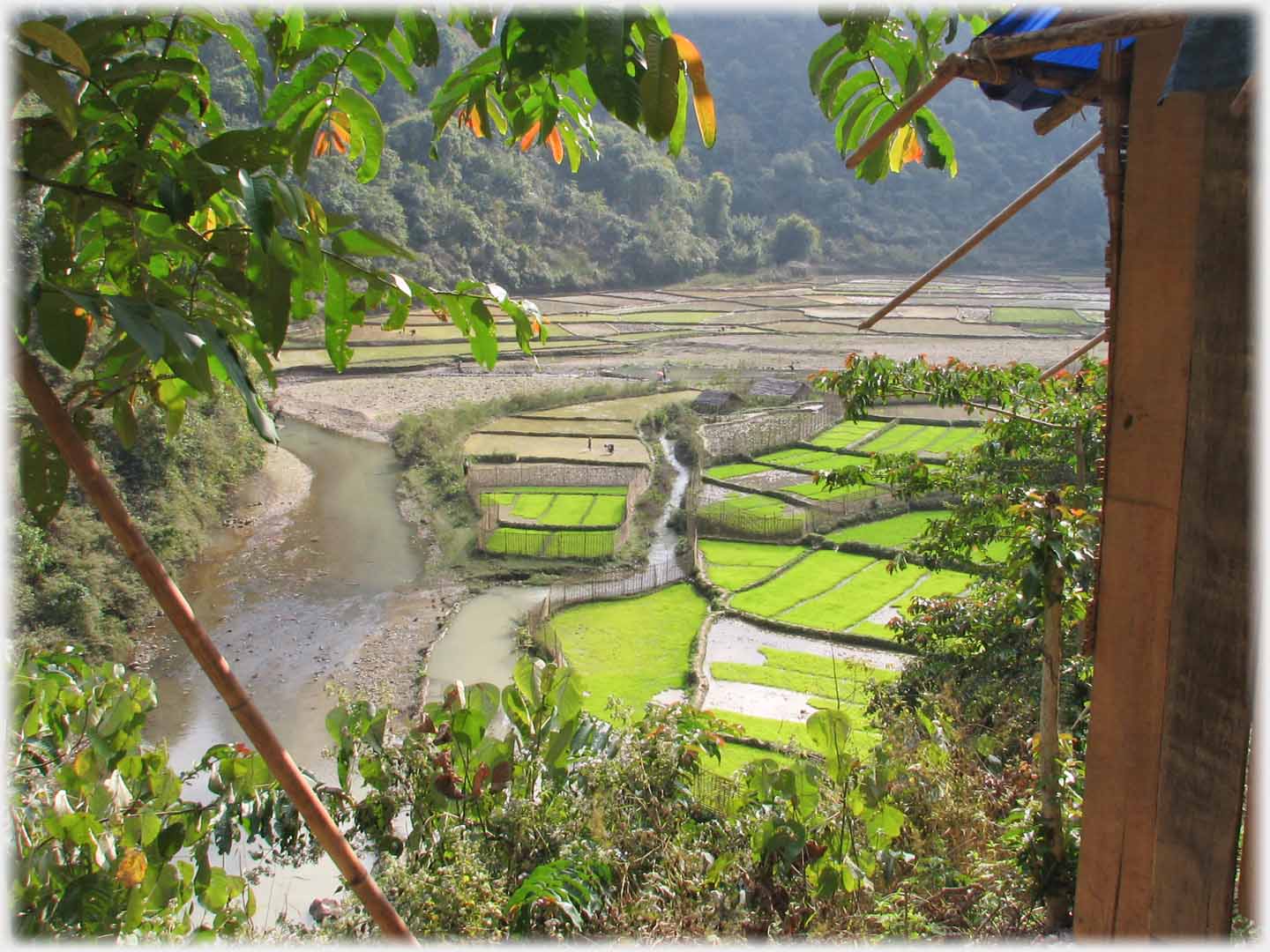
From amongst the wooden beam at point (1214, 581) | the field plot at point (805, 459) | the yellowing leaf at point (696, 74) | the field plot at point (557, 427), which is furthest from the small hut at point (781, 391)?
the yellowing leaf at point (696, 74)

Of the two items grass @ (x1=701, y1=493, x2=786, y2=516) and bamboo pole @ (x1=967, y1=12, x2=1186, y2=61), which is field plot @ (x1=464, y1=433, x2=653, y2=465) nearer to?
grass @ (x1=701, y1=493, x2=786, y2=516)

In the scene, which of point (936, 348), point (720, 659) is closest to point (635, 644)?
point (720, 659)

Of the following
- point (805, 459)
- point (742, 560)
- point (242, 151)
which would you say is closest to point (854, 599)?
point (742, 560)

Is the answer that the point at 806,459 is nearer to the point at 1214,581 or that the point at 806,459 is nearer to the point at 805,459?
the point at 805,459

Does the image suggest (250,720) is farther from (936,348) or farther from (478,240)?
(478,240)

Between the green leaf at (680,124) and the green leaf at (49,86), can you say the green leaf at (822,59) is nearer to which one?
the green leaf at (680,124)
